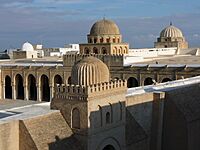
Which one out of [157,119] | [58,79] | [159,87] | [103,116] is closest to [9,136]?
[103,116]

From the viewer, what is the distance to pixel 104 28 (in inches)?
1436

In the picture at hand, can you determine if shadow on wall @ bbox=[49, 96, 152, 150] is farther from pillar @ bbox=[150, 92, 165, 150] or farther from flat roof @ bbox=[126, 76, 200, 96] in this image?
flat roof @ bbox=[126, 76, 200, 96]

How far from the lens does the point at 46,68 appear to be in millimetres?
35656

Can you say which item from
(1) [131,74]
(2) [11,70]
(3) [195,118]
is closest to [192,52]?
(1) [131,74]

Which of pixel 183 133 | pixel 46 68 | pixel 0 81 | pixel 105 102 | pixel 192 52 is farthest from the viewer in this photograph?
pixel 192 52

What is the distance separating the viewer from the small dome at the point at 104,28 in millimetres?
36469

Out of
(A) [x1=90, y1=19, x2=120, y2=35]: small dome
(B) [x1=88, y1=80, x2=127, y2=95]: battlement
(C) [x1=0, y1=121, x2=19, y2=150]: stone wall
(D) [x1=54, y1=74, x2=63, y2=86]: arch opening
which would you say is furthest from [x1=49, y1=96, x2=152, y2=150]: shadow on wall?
(A) [x1=90, y1=19, x2=120, y2=35]: small dome

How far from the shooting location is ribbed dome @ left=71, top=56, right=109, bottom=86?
1506 centimetres

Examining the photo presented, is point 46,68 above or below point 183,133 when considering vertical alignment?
above

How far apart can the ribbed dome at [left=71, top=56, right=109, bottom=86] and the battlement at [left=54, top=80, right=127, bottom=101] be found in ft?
1.17

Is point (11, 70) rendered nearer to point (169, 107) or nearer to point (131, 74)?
point (131, 74)

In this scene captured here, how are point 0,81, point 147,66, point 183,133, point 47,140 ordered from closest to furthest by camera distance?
point 47,140
point 183,133
point 147,66
point 0,81

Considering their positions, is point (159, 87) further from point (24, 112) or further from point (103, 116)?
point (24, 112)

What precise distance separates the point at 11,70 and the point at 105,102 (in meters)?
23.9
